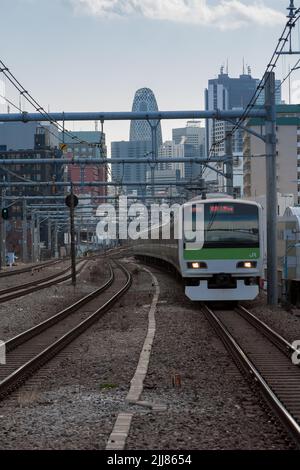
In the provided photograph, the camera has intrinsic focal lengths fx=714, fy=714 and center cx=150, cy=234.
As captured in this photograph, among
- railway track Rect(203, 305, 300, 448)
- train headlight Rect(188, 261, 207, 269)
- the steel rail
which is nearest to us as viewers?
railway track Rect(203, 305, 300, 448)

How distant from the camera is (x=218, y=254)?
18.9m

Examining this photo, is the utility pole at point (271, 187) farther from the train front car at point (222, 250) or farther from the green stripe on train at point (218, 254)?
the green stripe on train at point (218, 254)

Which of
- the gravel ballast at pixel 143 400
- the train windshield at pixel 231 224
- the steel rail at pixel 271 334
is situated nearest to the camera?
the gravel ballast at pixel 143 400

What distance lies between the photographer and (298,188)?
4136 inches

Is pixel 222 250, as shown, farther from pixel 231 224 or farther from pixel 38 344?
pixel 38 344

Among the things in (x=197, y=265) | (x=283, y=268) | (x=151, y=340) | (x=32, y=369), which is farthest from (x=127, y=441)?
(x=283, y=268)

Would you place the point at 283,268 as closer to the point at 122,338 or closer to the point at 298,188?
the point at 122,338

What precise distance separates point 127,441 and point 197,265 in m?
12.8

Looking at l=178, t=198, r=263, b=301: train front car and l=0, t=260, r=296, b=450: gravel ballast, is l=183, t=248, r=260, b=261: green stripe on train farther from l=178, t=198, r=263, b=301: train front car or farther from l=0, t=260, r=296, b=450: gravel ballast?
l=0, t=260, r=296, b=450: gravel ballast

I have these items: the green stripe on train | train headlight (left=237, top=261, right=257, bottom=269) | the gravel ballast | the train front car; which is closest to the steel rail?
the train front car

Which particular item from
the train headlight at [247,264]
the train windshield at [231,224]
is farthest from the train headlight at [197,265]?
the train headlight at [247,264]

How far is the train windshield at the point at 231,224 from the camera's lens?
19109 mm

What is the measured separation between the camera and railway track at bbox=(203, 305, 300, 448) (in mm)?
7590

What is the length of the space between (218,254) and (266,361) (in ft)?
26.9
